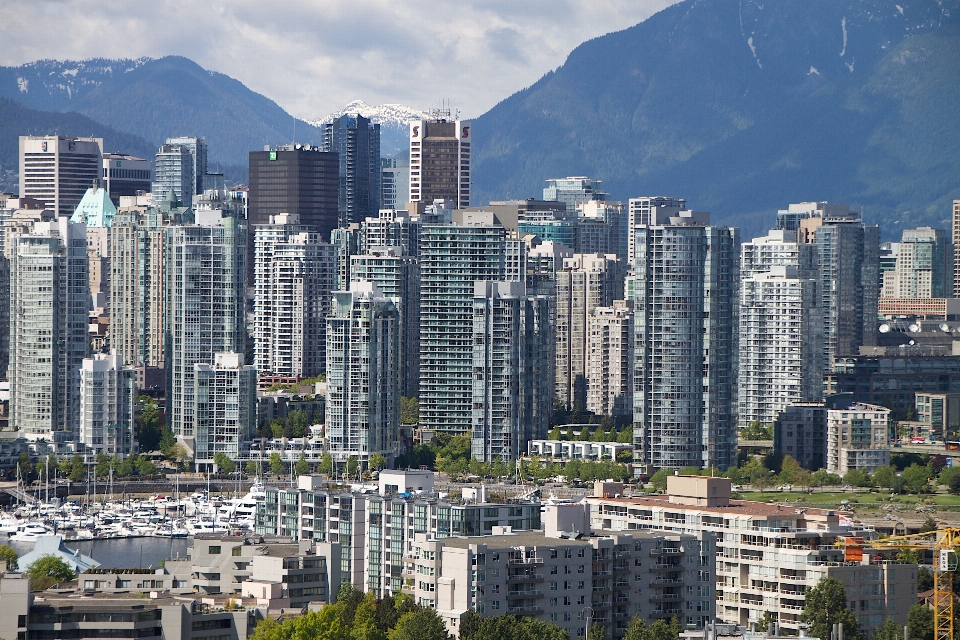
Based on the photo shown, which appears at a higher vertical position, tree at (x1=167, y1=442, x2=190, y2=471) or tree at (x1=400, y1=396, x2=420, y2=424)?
tree at (x1=400, y1=396, x2=420, y2=424)

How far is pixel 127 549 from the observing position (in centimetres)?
9381

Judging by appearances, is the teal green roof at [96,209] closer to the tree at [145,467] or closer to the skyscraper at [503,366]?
the tree at [145,467]

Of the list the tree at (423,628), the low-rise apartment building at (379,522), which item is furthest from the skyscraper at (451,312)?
the tree at (423,628)

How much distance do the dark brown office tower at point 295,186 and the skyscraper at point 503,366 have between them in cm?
7068

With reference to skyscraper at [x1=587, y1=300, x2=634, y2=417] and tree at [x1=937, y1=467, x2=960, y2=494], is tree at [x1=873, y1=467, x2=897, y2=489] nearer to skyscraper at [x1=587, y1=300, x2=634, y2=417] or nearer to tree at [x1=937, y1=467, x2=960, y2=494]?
tree at [x1=937, y1=467, x2=960, y2=494]

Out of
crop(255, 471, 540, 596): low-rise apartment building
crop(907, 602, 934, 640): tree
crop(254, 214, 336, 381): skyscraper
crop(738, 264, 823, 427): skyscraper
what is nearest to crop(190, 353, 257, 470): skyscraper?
crop(254, 214, 336, 381): skyscraper

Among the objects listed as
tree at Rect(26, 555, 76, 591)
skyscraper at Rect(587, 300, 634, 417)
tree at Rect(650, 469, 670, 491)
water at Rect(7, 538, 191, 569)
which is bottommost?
water at Rect(7, 538, 191, 569)

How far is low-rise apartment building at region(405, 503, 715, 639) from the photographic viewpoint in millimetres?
53438

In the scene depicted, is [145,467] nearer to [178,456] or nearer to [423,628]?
[178,456]

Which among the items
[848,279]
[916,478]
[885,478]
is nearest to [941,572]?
[916,478]

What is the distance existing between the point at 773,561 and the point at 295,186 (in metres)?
128

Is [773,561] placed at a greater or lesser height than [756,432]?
lesser

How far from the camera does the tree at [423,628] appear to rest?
49719mm

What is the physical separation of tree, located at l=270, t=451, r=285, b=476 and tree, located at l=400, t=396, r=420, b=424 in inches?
387
